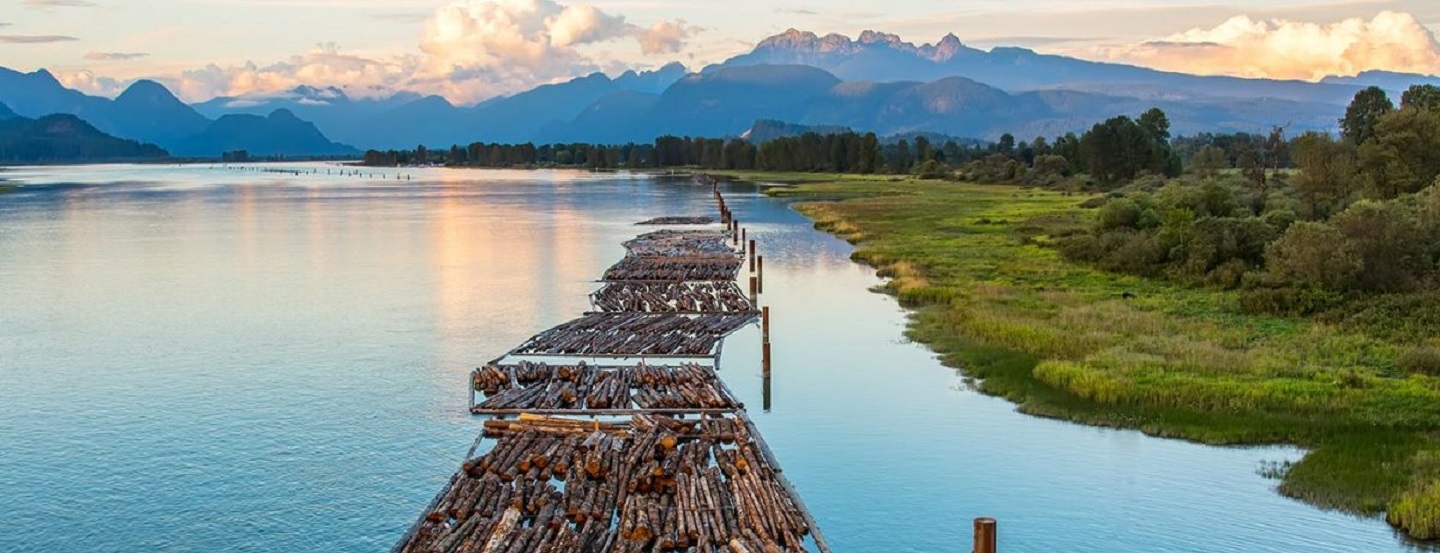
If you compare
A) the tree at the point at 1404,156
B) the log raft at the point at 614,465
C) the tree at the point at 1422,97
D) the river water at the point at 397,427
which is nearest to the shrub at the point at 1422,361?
the river water at the point at 397,427

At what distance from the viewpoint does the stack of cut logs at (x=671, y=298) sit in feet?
175

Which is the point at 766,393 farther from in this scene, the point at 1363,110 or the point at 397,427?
the point at 1363,110

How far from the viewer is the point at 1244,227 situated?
5691 cm

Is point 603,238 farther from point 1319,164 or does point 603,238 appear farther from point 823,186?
point 823,186

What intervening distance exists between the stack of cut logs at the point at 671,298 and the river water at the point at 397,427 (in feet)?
5.71

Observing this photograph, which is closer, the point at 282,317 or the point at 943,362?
the point at 943,362

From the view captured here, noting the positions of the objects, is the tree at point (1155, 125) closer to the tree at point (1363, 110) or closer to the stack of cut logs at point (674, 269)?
the tree at point (1363, 110)

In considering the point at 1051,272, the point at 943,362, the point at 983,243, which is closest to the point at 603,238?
the point at 983,243

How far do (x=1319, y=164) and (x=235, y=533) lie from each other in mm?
69072

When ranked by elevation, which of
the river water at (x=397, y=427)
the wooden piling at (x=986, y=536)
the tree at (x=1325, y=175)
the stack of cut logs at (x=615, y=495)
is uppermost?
the tree at (x=1325, y=175)

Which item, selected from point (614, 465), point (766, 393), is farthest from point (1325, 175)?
point (614, 465)

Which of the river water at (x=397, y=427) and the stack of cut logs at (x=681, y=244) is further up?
the stack of cut logs at (x=681, y=244)

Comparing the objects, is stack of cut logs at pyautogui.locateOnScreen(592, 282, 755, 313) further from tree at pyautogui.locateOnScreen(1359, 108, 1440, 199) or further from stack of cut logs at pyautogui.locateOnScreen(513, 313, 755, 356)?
tree at pyautogui.locateOnScreen(1359, 108, 1440, 199)

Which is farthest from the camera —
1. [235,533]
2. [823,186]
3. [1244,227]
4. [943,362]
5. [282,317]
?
[823,186]
